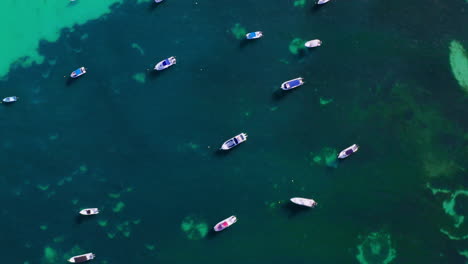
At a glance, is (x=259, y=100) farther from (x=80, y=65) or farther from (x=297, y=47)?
(x=80, y=65)

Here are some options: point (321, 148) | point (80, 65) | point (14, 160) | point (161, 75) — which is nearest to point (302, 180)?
point (321, 148)

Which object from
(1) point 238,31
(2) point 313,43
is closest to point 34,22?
(1) point 238,31

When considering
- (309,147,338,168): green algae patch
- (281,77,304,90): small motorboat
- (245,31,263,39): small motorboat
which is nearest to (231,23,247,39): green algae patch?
(245,31,263,39): small motorboat

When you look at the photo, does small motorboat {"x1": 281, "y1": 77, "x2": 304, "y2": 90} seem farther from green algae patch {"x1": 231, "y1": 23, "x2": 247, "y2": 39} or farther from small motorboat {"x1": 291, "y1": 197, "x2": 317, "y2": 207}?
small motorboat {"x1": 291, "y1": 197, "x2": 317, "y2": 207}

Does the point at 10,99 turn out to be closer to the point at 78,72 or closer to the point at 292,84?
the point at 78,72

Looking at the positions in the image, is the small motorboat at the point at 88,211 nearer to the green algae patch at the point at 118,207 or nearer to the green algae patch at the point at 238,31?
the green algae patch at the point at 118,207

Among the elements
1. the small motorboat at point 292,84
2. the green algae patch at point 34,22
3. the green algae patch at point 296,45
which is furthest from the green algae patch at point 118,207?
the green algae patch at point 296,45
